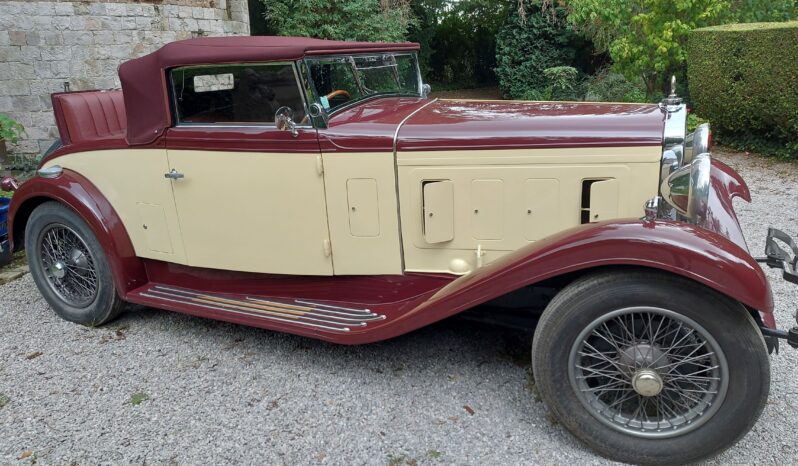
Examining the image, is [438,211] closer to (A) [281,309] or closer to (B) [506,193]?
(B) [506,193]

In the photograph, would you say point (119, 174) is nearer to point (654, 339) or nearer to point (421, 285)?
point (421, 285)

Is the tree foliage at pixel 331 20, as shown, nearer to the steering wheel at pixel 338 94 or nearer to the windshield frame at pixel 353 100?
the windshield frame at pixel 353 100

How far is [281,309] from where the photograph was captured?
3305 millimetres

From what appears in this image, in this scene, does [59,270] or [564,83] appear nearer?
[59,270]

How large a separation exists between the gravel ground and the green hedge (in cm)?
470

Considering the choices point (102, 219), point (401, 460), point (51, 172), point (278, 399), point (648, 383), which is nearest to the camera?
point (648, 383)

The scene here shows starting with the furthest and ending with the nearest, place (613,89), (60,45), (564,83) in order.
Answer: (564,83), (613,89), (60,45)

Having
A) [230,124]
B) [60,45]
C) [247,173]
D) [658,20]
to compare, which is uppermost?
[60,45]

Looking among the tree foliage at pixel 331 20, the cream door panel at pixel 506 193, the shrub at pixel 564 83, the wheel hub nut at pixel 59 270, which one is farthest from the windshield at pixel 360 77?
the shrub at pixel 564 83

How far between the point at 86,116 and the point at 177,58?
1159 mm

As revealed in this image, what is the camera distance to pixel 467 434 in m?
2.72

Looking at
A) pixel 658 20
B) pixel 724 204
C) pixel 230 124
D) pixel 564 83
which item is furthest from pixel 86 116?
pixel 564 83

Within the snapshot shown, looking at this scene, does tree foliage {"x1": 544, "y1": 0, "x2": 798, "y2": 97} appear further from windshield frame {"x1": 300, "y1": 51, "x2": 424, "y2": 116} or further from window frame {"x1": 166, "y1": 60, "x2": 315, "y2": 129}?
window frame {"x1": 166, "y1": 60, "x2": 315, "y2": 129}

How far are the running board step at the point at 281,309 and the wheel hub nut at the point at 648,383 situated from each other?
1219mm
